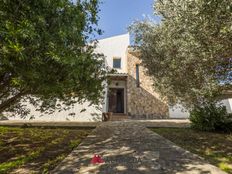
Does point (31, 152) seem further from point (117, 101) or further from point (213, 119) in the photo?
point (117, 101)

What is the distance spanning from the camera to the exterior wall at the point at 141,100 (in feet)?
69.7

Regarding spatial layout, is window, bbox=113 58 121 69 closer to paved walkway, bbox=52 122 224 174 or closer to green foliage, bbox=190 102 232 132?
green foliage, bbox=190 102 232 132

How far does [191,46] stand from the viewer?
737 centimetres

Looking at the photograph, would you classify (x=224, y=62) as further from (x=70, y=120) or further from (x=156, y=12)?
(x=70, y=120)

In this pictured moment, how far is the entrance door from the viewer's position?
72.6 ft

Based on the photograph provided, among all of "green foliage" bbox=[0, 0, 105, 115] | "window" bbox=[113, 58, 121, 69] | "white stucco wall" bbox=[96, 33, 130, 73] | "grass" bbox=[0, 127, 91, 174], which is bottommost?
"grass" bbox=[0, 127, 91, 174]

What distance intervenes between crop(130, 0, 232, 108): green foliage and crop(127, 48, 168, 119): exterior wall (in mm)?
7572

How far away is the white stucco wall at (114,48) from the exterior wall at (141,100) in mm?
1445

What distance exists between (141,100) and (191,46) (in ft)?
47.3

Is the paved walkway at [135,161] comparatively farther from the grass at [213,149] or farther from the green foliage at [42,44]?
the green foliage at [42,44]

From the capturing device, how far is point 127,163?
533cm

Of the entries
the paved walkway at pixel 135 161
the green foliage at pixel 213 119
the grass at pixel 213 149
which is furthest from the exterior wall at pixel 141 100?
the paved walkway at pixel 135 161

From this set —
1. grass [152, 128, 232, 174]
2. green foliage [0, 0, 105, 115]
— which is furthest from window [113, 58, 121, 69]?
green foliage [0, 0, 105, 115]

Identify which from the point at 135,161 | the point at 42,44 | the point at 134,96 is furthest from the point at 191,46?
the point at 134,96
